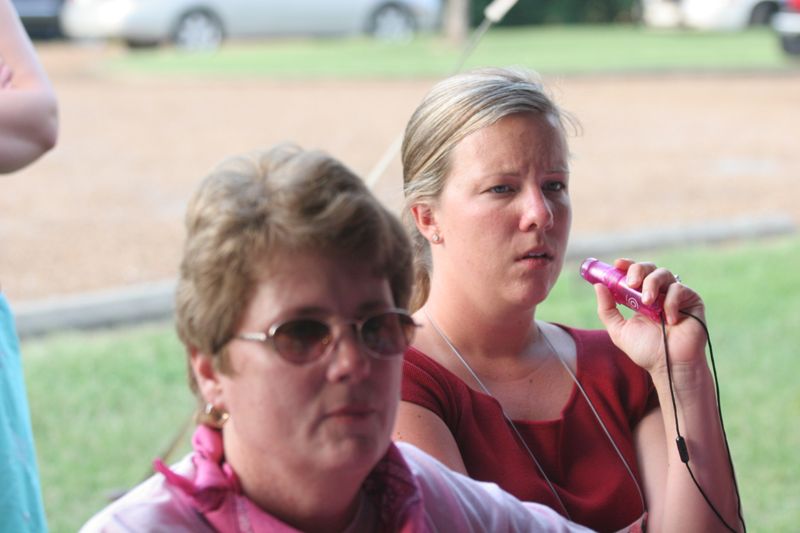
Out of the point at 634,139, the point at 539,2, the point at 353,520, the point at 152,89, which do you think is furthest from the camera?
the point at 539,2

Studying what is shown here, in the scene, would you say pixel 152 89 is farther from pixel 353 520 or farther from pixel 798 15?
pixel 353 520

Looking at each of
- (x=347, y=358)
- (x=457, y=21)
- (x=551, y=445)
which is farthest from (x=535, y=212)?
(x=457, y=21)

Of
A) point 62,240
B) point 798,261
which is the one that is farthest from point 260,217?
point 62,240

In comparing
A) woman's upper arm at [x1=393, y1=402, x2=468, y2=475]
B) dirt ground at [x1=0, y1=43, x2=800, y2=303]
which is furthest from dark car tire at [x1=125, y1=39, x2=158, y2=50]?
woman's upper arm at [x1=393, y1=402, x2=468, y2=475]

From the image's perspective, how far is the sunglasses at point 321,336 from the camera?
4.82 feet

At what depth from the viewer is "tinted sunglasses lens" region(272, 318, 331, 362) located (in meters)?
1.47

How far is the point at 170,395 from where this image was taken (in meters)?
5.74

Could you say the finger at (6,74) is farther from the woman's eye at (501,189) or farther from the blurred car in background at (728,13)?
the blurred car in background at (728,13)

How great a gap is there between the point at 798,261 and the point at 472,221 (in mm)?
6083

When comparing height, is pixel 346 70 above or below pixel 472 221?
below

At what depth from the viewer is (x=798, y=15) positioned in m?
18.8

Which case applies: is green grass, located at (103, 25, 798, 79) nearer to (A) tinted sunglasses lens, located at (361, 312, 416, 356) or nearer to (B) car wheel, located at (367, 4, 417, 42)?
(B) car wheel, located at (367, 4, 417, 42)

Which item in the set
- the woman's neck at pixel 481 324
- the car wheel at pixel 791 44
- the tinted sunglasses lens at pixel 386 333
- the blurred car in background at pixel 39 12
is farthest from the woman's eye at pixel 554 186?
the blurred car in background at pixel 39 12

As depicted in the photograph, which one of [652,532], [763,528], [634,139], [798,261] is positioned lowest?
[634,139]
